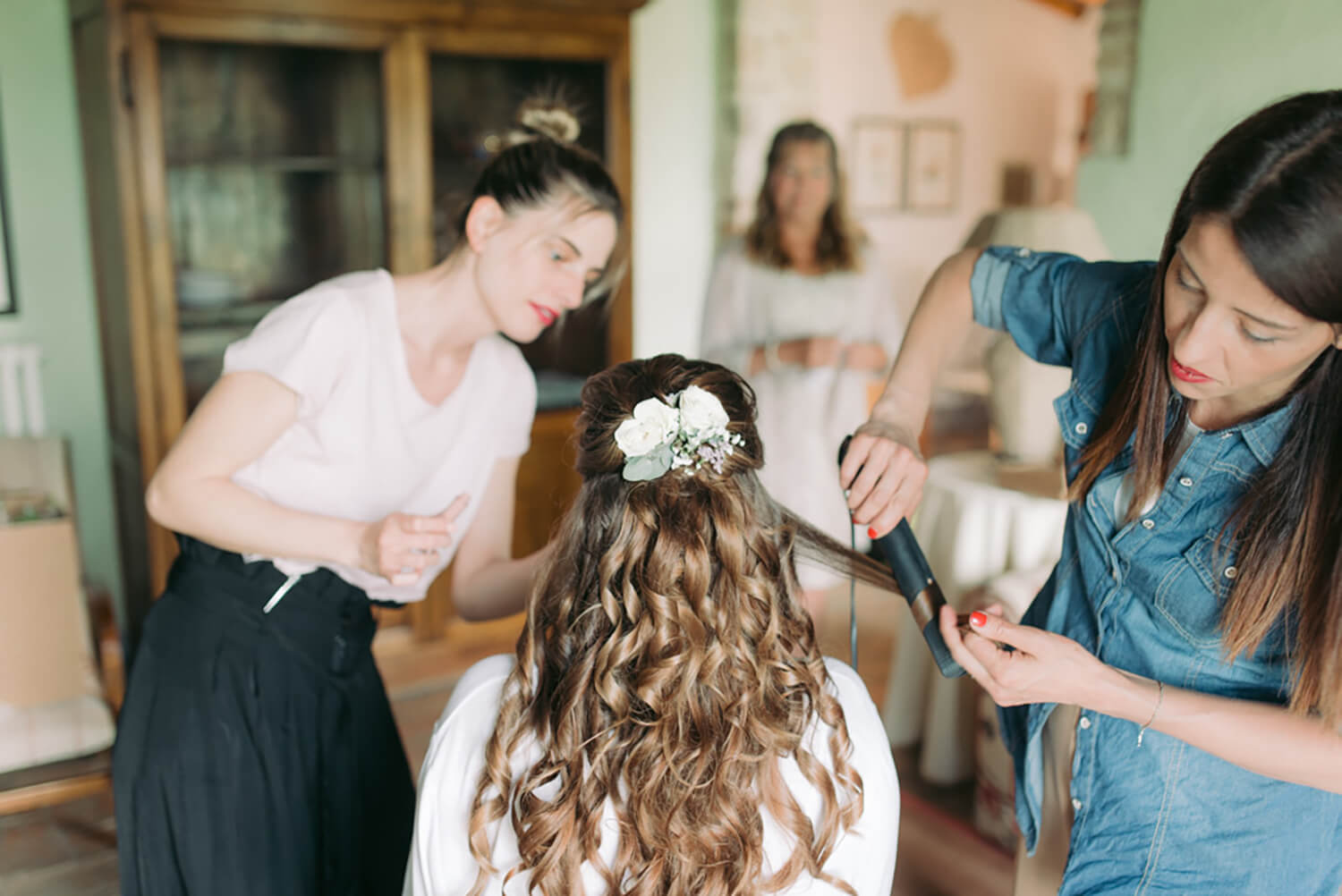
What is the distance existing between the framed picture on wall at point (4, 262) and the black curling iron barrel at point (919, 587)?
8.24 ft

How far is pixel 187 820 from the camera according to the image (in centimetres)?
132

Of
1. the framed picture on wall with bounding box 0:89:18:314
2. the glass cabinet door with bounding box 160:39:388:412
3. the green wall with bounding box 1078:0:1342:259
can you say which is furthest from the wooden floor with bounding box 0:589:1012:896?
the framed picture on wall with bounding box 0:89:18:314

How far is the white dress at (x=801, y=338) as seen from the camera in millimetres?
2686

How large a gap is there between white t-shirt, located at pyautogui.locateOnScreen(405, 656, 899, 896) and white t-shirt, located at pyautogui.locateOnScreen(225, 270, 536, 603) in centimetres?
36

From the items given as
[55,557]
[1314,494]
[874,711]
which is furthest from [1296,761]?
[55,557]

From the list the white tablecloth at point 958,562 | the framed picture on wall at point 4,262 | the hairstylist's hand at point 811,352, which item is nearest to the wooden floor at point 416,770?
the white tablecloth at point 958,562

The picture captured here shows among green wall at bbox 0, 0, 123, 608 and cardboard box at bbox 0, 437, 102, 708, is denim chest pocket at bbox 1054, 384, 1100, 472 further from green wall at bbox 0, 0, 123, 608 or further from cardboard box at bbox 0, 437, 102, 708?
green wall at bbox 0, 0, 123, 608

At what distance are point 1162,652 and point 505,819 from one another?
2.25 feet

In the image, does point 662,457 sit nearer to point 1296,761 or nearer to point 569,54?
point 1296,761

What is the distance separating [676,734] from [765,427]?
180 cm

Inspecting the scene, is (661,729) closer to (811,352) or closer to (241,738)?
(241,738)

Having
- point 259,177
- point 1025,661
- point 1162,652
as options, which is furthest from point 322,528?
point 259,177

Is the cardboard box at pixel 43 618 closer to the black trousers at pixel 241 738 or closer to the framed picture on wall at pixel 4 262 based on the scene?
the framed picture on wall at pixel 4 262

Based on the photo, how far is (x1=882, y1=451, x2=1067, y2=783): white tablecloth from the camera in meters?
2.21
